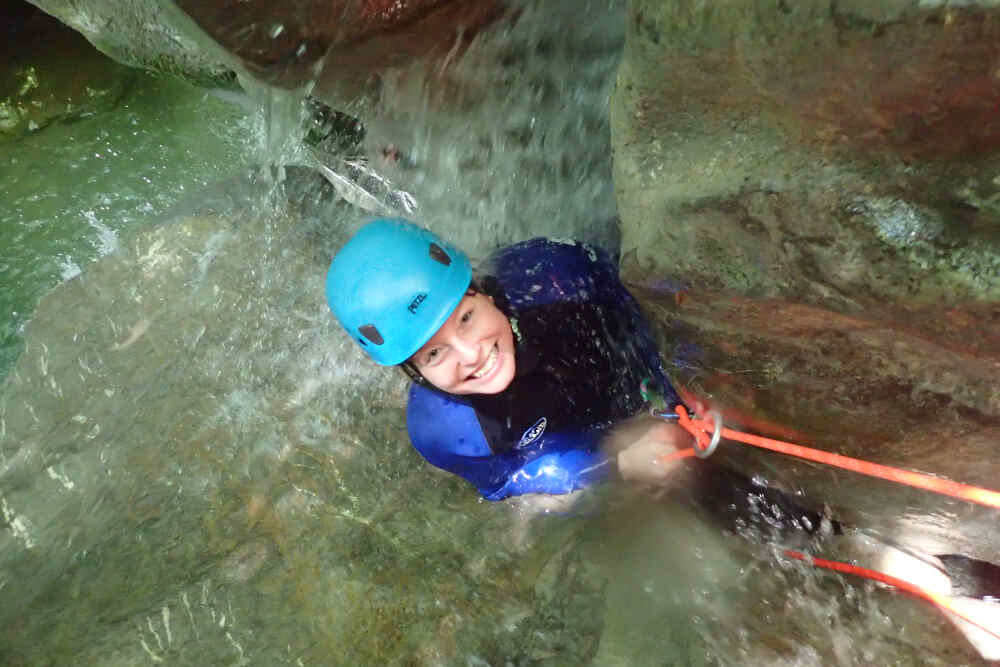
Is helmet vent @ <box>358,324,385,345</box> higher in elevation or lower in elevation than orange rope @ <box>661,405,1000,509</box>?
lower

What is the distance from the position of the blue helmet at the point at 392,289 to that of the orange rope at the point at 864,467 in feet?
3.23

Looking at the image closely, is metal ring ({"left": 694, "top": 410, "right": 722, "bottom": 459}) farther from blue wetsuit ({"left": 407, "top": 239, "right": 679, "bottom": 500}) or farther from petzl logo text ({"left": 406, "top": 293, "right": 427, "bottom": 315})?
petzl logo text ({"left": 406, "top": 293, "right": 427, "bottom": 315})

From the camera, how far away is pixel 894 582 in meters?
2.22

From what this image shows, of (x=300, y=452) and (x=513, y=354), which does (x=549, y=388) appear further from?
(x=300, y=452)

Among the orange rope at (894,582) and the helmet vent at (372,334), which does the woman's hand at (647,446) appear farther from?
the helmet vent at (372,334)

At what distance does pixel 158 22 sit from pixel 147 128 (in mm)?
2031

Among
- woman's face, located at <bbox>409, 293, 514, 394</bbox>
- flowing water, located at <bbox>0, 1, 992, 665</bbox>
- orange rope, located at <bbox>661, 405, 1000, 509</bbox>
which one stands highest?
orange rope, located at <bbox>661, 405, 1000, 509</bbox>

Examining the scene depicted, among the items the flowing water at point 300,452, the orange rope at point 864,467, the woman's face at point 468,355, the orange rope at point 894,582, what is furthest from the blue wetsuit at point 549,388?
the orange rope at point 894,582

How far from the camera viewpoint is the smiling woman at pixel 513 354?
2.52 m

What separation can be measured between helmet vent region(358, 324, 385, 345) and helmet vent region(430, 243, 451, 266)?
0.34 metres

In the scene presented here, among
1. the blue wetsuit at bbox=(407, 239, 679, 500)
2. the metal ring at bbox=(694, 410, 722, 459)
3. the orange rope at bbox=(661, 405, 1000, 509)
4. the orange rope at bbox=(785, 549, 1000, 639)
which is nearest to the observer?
the orange rope at bbox=(661, 405, 1000, 509)

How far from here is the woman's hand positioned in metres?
2.93

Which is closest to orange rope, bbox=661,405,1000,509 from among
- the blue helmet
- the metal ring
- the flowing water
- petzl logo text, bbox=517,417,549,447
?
the metal ring

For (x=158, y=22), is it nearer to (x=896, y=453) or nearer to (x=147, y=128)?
(x=147, y=128)
